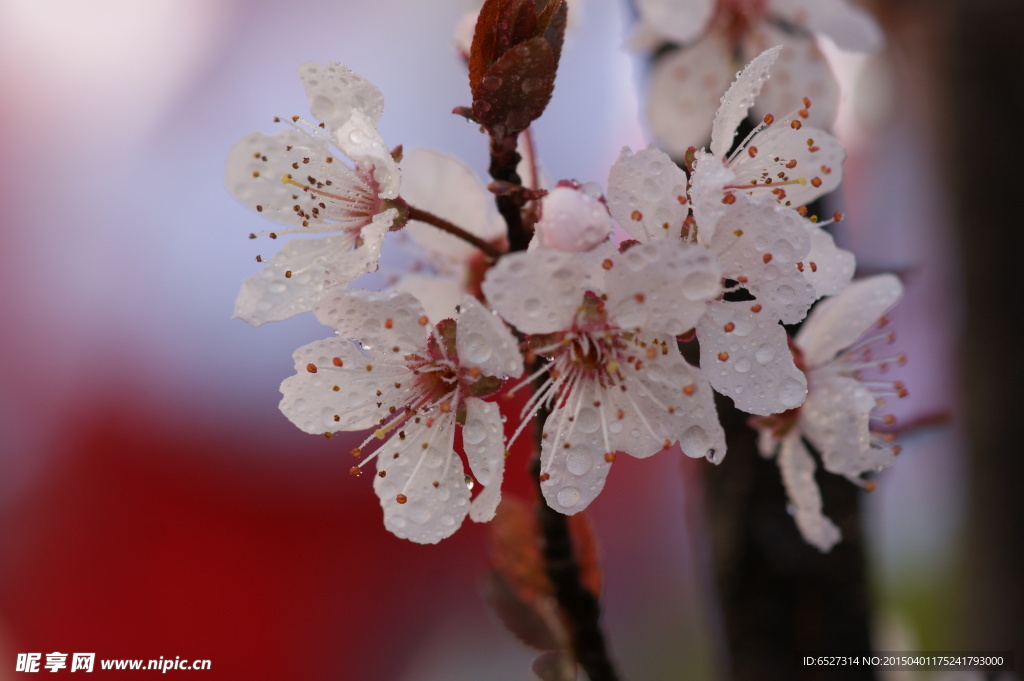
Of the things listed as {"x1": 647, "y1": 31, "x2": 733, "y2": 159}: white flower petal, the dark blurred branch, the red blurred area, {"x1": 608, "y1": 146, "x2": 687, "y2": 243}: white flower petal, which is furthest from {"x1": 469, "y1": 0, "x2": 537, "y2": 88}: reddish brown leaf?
the red blurred area

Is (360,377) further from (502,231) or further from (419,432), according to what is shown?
(502,231)

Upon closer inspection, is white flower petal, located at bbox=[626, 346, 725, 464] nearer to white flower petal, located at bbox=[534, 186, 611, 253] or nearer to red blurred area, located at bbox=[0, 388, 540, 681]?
white flower petal, located at bbox=[534, 186, 611, 253]

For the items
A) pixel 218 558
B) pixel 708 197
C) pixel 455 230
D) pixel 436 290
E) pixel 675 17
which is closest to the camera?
pixel 708 197

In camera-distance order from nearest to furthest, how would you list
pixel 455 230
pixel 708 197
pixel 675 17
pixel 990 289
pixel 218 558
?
pixel 708 197 → pixel 455 230 → pixel 675 17 → pixel 990 289 → pixel 218 558

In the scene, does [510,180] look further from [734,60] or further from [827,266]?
[734,60]

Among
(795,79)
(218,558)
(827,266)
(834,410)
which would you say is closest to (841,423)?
(834,410)
